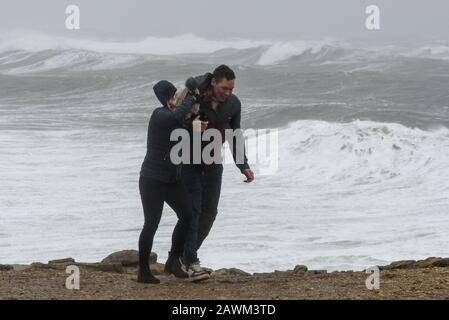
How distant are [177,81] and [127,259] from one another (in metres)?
30.3

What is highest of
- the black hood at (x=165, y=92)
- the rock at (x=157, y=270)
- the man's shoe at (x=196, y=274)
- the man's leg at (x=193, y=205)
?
A: the black hood at (x=165, y=92)

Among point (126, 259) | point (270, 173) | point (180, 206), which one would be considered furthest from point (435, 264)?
point (270, 173)

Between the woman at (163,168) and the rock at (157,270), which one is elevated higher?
the woman at (163,168)

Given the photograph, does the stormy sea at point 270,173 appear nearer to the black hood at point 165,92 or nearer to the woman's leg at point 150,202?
the woman's leg at point 150,202

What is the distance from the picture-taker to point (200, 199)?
255 inches

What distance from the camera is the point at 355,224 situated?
12445mm

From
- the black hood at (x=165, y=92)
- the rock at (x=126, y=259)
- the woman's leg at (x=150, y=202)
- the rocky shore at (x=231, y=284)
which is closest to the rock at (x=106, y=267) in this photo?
the rocky shore at (x=231, y=284)

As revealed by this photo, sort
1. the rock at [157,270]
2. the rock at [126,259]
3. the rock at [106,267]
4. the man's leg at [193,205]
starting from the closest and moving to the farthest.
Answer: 1. the man's leg at [193,205]
2. the rock at [157,270]
3. the rock at [106,267]
4. the rock at [126,259]

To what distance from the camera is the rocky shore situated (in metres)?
5.91

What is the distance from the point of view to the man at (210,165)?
20.6 feet

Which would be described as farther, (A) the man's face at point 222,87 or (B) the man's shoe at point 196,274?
(B) the man's shoe at point 196,274

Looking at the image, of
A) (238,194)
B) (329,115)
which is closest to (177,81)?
(329,115)

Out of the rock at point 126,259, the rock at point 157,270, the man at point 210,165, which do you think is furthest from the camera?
the rock at point 126,259
